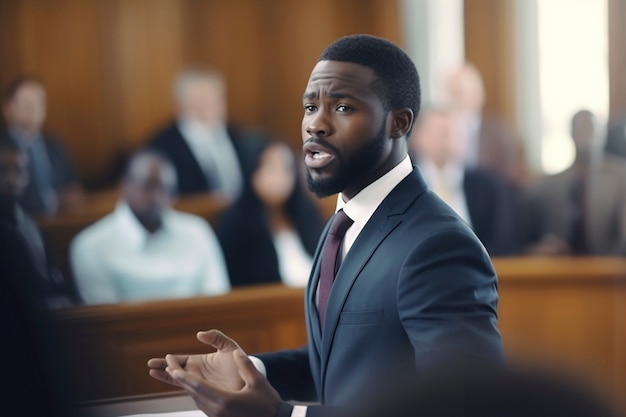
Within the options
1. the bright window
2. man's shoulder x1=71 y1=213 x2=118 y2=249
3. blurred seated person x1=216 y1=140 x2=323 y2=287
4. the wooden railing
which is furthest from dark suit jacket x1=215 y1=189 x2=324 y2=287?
the bright window

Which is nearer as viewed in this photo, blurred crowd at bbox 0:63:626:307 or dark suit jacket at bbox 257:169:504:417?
dark suit jacket at bbox 257:169:504:417

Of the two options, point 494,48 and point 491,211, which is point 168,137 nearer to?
point 494,48

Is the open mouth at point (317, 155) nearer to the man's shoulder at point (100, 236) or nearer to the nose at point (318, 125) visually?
the nose at point (318, 125)

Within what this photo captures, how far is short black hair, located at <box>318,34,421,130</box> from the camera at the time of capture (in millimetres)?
1383

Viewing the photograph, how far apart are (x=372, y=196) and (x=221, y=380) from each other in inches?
14.9

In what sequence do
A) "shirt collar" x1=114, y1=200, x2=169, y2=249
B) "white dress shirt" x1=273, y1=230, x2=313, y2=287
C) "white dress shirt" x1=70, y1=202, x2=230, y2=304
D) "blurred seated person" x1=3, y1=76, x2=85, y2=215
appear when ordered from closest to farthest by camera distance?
1. "white dress shirt" x1=70, y1=202, x2=230, y2=304
2. "shirt collar" x1=114, y1=200, x2=169, y2=249
3. "white dress shirt" x1=273, y1=230, x2=313, y2=287
4. "blurred seated person" x1=3, y1=76, x2=85, y2=215

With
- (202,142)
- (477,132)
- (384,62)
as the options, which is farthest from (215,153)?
(384,62)

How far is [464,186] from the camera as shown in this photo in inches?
187

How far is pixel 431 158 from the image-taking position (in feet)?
16.3

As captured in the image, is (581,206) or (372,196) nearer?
(372,196)

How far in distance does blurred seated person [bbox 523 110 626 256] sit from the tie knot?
324 cm

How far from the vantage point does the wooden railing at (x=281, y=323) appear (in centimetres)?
334

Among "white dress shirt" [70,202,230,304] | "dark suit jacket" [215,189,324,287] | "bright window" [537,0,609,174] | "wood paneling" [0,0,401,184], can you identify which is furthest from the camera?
"wood paneling" [0,0,401,184]

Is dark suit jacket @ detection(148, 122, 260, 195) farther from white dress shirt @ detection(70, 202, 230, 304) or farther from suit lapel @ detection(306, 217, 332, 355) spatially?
suit lapel @ detection(306, 217, 332, 355)
